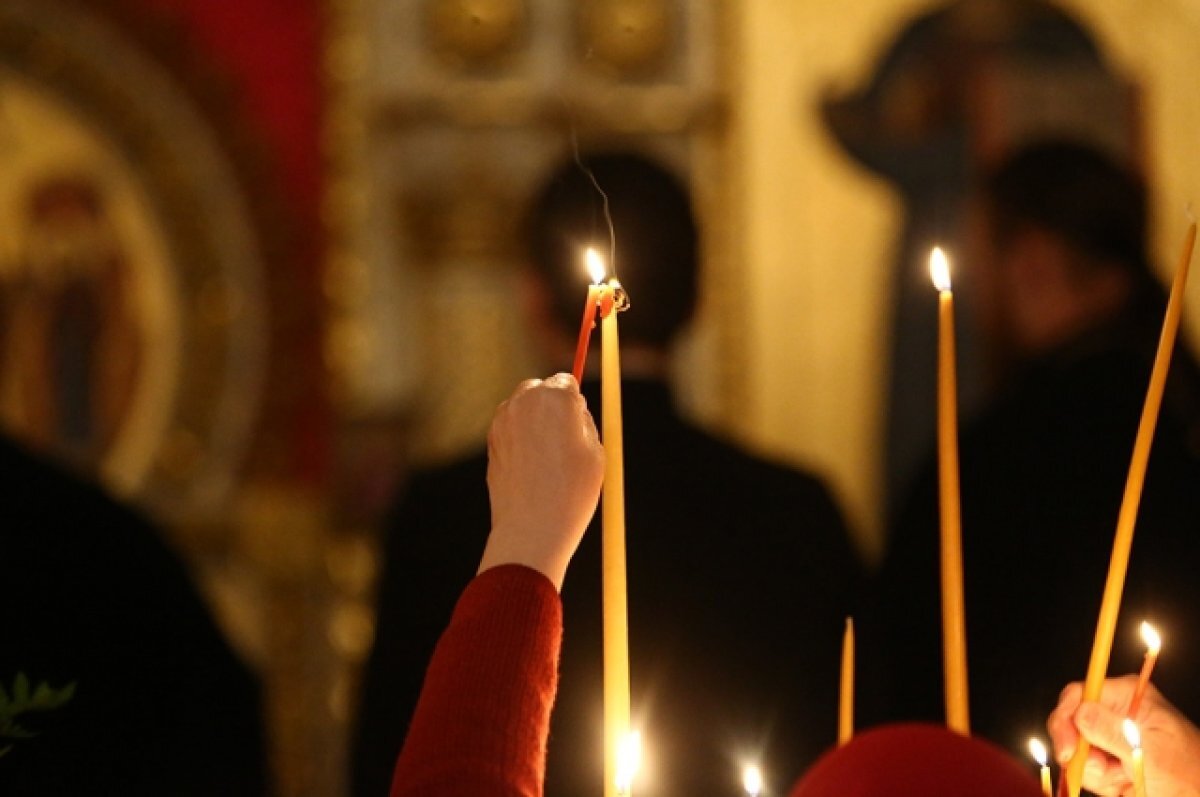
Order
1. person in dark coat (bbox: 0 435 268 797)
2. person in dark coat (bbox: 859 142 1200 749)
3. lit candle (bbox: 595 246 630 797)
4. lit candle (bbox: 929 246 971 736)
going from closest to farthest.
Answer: lit candle (bbox: 595 246 630 797) → lit candle (bbox: 929 246 971 736) → person in dark coat (bbox: 859 142 1200 749) → person in dark coat (bbox: 0 435 268 797)

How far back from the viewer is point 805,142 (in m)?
4.62

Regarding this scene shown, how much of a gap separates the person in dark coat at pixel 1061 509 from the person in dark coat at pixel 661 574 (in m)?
0.09

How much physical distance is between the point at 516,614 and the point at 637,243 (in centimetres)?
101

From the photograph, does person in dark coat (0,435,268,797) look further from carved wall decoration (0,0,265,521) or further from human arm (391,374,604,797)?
carved wall decoration (0,0,265,521)

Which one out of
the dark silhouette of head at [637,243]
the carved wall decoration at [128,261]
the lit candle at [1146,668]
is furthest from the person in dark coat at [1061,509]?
the carved wall decoration at [128,261]

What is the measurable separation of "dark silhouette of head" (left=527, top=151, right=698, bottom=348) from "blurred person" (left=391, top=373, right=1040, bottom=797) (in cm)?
93

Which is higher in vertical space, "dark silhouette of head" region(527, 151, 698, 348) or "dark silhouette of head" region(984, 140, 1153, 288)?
"dark silhouette of head" region(984, 140, 1153, 288)

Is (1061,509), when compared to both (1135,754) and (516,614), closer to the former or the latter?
(1135,754)

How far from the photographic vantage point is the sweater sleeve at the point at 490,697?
0.81 meters

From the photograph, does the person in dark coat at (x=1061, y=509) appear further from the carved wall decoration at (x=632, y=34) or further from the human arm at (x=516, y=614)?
the carved wall decoration at (x=632, y=34)

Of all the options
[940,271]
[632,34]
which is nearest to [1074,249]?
[940,271]

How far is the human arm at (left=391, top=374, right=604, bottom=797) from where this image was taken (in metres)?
0.82

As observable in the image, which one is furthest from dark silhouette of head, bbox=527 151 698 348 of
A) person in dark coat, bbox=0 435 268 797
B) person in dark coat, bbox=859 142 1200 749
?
person in dark coat, bbox=0 435 268 797

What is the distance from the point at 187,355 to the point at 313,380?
0.35 m
